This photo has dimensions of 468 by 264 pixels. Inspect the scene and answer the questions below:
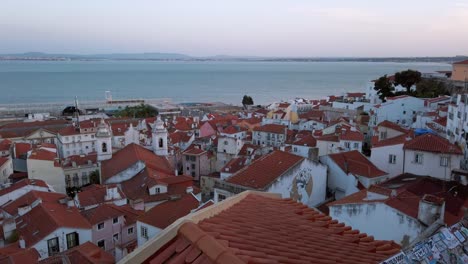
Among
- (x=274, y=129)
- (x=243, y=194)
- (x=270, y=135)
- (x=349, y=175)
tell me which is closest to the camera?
(x=243, y=194)

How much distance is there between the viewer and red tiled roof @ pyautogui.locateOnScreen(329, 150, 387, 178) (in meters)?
21.4

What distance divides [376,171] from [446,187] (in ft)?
21.7

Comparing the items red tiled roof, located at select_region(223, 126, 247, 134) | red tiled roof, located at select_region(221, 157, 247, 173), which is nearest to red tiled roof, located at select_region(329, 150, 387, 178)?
red tiled roof, located at select_region(221, 157, 247, 173)

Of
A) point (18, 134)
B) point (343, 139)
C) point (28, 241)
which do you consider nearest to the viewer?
point (28, 241)

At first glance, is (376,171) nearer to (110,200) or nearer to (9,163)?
(110,200)

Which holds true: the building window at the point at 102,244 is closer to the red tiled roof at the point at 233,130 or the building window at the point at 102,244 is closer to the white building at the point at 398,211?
the white building at the point at 398,211

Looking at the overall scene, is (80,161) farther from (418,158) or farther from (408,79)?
(408,79)

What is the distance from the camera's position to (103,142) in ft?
110

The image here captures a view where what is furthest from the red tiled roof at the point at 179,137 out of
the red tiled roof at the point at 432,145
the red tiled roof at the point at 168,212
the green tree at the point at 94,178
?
the red tiled roof at the point at 432,145

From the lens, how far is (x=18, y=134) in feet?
165

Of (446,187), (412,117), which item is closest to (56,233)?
(446,187)

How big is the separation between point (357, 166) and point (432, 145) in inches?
154

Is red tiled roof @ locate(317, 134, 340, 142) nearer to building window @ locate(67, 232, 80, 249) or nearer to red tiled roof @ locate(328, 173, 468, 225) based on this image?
red tiled roof @ locate(328, 173, 468, 225)

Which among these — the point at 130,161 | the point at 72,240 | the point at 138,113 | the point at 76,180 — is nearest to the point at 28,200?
the point at 72,240
